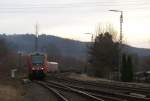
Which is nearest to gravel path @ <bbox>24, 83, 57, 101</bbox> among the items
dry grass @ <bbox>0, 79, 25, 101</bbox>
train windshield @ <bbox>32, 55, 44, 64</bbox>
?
dry grass @ <bbox>0, 79, 25, 101</bbox>

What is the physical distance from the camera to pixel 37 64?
64750 millimetres

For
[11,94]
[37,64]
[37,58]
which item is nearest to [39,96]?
[11,94]

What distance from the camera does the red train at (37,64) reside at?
6438 cm

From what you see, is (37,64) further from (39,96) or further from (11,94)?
(39,96)

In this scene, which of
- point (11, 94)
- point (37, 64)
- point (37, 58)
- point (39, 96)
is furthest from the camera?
point (37, 64)

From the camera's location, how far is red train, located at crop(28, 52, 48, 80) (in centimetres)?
6438

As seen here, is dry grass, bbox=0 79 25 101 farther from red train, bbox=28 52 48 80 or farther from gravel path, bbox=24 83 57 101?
red train, bbox=28 52 48 80

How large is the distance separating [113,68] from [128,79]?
25.9 m

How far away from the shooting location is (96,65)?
9788 centimetres

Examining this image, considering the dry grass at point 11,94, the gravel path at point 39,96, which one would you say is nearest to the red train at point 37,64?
the dry grass at point 11,94

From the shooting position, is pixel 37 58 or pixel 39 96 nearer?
pixel 39 96

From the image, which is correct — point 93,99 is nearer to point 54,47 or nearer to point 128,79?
point 128,79

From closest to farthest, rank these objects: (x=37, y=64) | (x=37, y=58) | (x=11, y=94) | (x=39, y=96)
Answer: (x=39, y=96)
(x=11, y=94)
(x=37, y=58)
(x=37, y=64)

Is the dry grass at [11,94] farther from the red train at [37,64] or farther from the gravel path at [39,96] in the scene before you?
the red train at [37,64]
